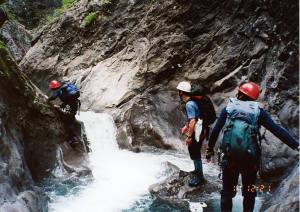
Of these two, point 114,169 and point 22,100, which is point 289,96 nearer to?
point 114,169

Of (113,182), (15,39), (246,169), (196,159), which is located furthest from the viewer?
(15,39)

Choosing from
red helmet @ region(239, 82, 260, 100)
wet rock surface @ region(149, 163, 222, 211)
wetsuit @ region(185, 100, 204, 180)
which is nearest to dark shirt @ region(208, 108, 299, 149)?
red helmet @ region(239, 82, 260, 100)

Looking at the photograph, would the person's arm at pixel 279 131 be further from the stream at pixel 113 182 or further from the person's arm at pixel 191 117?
the stream at pixel 113 182

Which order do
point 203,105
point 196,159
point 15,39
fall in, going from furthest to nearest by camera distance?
1. point 15,39
2. point 196,159
3. point 203,105

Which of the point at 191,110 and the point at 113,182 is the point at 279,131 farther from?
the point at 113,182

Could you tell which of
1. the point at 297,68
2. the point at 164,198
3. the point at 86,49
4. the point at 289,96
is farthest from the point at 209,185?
the point at 86,49

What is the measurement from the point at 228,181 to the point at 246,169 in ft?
1.26

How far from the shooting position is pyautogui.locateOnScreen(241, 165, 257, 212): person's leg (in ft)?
19.0

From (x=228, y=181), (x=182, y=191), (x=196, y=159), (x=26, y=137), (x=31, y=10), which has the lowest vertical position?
(x=182, y=191)

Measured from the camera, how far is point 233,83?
13289 millimetres

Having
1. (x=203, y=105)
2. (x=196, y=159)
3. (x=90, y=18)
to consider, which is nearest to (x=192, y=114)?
(x=203, y=105)

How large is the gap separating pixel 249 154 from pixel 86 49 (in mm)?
16072

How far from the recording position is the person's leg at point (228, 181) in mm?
5855

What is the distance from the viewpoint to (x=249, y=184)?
588 centimetres
